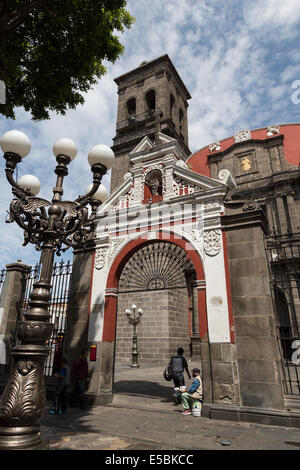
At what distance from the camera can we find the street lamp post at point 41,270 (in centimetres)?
321

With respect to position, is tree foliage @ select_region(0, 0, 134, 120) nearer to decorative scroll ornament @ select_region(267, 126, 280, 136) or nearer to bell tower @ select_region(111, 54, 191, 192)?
bell tower @ select_region(111, 54, 191, 192)

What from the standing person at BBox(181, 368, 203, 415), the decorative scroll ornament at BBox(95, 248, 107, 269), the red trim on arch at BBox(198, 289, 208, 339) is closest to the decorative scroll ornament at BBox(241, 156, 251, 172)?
the decorative scroll ornament at BBox(95, 248, 107, 269)

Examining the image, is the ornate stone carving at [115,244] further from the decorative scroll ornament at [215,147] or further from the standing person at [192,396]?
the decorative scroll ornament at [215,147]

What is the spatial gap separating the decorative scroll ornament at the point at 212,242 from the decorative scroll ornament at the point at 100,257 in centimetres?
Answer: 309

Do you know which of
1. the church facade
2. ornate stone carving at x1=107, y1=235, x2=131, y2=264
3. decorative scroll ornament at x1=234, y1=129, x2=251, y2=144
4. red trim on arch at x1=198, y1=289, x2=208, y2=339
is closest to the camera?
the church facade

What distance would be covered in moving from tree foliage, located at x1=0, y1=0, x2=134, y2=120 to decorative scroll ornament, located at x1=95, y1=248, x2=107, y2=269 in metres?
3.93

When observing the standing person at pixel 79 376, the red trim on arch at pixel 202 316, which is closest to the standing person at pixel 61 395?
the standing person at pixel 79 376

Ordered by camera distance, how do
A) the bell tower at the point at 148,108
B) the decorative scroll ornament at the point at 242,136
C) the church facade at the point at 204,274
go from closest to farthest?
the church facade at the point at 204,274
the decorative scroll ornament at the point at 242,136
the bell tower at the point at 148,108

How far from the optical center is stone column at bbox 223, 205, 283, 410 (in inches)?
226

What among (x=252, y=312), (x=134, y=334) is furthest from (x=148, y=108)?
(x=252, y=312)

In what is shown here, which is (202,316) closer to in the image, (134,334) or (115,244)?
(115,244)

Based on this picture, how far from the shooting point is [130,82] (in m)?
25.9
